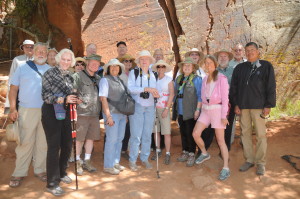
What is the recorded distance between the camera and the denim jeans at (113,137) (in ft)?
13.8

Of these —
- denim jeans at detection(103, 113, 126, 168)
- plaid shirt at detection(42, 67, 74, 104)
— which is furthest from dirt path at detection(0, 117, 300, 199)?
plaid shirt at detection(42, 67, 74, 104)

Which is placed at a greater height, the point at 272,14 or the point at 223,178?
the point at 272,14

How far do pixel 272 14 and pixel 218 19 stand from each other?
1420 mm

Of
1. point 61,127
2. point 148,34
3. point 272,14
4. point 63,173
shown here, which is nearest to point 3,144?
point 63,173

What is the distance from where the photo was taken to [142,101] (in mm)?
4355

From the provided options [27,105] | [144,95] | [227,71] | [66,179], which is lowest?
[66,179]

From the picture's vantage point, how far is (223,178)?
162 inches

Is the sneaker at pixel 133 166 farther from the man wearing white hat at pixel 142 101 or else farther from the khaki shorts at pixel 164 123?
the khaki shorts at pixel 164 123

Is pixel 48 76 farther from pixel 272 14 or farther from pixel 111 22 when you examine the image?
pixel 272 14

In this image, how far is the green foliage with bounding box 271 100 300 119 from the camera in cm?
701

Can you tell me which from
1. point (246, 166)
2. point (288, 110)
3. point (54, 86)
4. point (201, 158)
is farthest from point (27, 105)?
point (288, 110)

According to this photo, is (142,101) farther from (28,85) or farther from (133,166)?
(28,85)

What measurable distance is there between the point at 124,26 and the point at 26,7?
624cm

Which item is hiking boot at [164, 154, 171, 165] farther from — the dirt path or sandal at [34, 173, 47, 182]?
sandal at [34, 173, 47, 182]
